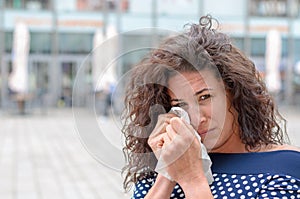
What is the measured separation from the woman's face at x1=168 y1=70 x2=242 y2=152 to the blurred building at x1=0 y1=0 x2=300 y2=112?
2381 centimetres

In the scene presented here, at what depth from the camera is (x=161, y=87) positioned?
4.83 ft

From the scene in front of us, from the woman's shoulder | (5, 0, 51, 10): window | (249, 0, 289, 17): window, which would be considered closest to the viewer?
the woman's shoulder

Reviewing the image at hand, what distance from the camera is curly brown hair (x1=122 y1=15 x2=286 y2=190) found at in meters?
1.44

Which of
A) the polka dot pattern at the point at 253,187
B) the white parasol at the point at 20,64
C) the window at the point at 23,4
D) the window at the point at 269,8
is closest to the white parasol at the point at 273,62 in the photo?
the window at the point at 269,8

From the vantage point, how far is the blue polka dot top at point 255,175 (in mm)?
1385

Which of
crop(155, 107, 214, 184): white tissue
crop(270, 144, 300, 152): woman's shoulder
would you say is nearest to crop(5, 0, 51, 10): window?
crop(270, 144, 300, 152): woman's shoulder

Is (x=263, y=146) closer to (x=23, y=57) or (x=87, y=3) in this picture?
(x=23, y=57)

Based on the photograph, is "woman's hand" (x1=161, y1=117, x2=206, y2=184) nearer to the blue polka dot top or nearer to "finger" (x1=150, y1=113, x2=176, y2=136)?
"finger" (x1=150, y1=113, x2=176, y2=136)

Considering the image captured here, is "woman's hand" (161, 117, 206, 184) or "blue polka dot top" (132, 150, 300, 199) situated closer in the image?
"woman's hand" (161, 117, 206, 184)

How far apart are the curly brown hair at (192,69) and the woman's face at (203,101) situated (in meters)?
0.02

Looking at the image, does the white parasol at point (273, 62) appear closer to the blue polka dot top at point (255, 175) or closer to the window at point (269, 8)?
the window at point (269, 8)

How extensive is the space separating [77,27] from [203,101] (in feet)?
82.2

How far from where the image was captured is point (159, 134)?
134 centimetres

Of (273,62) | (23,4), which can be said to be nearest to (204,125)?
(273,62)
